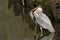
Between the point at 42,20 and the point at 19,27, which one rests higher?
the point at 42,20

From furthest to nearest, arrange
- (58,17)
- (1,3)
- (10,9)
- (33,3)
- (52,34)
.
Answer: (1,3)
(10,9)
(33,3)
(58,17)
(52,34)

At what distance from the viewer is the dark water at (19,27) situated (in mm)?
3936

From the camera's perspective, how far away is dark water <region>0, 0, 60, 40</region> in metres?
3.94

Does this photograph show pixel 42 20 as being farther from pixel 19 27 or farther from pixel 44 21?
pixel 19 27

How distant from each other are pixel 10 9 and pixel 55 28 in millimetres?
1666

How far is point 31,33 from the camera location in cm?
402

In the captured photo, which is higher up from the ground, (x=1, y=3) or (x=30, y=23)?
(x=1, y=3)

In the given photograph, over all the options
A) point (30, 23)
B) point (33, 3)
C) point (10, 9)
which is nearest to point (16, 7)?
point (10, 9)

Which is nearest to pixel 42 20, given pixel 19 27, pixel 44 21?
pixel 44 21

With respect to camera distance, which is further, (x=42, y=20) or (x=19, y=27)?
(x=19, y=27)

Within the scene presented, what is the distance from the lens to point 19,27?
4332 millimetres

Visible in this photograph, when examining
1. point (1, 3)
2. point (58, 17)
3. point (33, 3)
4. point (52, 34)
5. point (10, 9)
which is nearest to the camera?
point (52, 34)

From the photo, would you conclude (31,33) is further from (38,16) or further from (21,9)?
(21,9)

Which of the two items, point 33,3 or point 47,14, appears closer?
point 47,14
